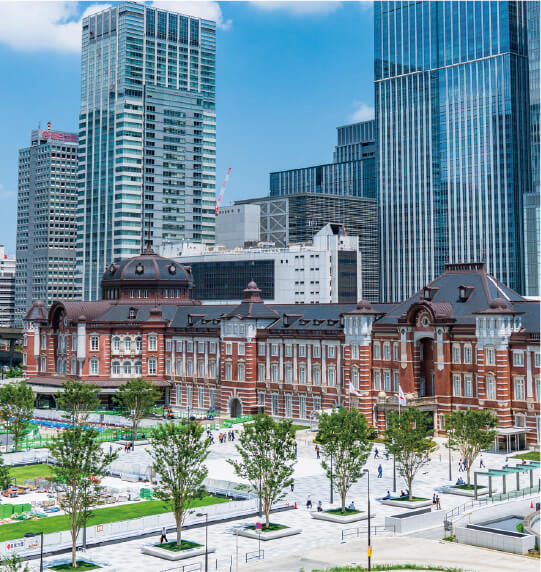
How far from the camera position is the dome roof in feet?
506

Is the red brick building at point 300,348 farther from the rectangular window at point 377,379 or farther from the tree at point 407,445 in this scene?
the tree at point 407,445

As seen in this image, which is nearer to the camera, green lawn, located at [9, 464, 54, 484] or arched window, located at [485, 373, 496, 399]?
green lawn, located at [9, 464, 54, 484]

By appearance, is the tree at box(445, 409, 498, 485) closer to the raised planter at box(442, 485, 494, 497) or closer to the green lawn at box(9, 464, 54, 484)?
the raised planter at box(442, 485, 494, 497)

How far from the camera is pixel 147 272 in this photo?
15475 centimetres

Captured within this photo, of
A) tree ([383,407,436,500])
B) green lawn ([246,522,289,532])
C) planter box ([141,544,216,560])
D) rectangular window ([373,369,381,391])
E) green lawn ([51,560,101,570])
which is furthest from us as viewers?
rectangular window ([373,369,381,391])

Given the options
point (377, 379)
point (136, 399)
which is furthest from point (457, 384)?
point (136, 399)

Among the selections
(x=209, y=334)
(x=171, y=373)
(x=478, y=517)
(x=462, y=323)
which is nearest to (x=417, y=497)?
(x=478, y=517)

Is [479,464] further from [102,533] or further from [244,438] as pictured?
[102,533]

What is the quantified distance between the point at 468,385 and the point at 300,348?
26867 millimetres

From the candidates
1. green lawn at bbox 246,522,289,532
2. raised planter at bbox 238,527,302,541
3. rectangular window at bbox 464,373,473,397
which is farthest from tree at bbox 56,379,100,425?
rectangular window at bbox 464,373,473,397

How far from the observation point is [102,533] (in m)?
66.4

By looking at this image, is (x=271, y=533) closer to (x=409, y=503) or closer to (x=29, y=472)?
(x=409, y=503)

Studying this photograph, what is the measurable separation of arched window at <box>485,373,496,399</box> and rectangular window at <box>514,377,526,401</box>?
2379 mm

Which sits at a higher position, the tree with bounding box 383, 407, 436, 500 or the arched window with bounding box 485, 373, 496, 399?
the arched window with bounding box 485, 373, 496, 399
